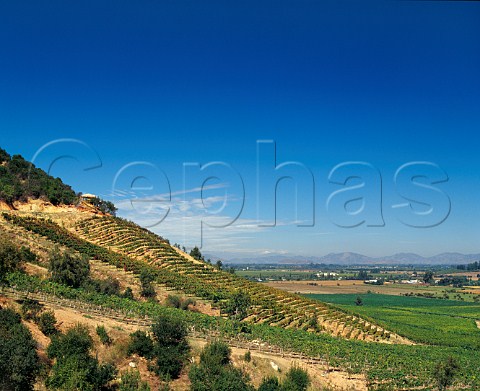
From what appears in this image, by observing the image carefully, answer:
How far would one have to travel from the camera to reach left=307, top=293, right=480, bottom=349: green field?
209 feet

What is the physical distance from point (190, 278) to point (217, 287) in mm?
4196

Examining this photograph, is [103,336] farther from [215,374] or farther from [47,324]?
[215,374]

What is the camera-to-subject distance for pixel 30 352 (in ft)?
76.9

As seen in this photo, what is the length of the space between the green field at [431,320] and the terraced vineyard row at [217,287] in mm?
8336

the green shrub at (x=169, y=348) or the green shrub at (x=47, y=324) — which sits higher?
the green shrub at (x=47, y=324)

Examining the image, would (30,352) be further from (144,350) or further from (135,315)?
(135,315)

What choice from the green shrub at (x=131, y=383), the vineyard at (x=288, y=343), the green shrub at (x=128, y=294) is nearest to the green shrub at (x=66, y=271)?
the vineyard at (x=288, y=343)

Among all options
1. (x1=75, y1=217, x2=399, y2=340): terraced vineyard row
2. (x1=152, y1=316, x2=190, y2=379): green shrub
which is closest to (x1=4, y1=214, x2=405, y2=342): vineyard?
(x1=75, y1=217, x2=399, y2=340): terraced vineyard row

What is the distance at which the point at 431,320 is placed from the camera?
8431 cm

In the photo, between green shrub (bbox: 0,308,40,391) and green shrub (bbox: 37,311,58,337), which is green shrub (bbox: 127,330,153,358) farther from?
green shrub (bbox: 0,308,40,391)

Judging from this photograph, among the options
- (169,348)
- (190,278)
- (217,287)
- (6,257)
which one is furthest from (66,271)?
(217,287)

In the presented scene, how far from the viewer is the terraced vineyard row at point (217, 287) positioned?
54.0 metres

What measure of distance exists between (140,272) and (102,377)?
97.7 ft

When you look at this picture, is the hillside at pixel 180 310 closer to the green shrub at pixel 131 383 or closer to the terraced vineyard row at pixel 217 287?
the terraced vineyard row at pixel 217 287
